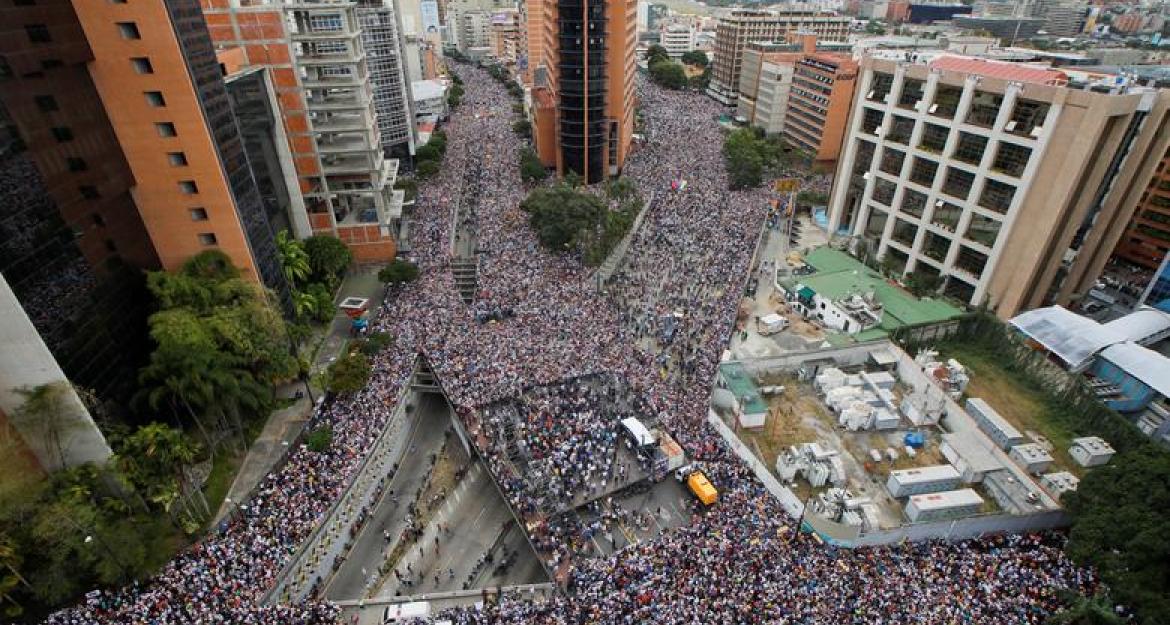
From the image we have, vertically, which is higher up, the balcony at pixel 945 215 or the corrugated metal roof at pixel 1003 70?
the corrugated metal roof at pixel 1003 70

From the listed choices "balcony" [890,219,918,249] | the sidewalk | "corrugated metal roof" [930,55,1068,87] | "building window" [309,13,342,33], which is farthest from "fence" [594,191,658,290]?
"building window" [309,13,342,33]

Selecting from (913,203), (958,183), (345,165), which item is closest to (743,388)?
(958,183)

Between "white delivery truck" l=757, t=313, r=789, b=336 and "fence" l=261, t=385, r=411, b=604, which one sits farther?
"white delivery truck" l=757, t=313, r=789, b=336

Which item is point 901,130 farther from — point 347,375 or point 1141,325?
point 347,375

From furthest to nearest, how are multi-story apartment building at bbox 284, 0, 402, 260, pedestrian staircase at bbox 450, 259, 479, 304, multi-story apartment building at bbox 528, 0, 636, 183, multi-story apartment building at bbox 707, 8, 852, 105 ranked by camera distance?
multi-story apartment building at bbox 707, 8, 852, 105, multi-story apartment building at bbox 528, 0, 636, 183, pedestrian staircase at bbox 450, 259, 479, 304, multi-story apartment building at bbox 284, 0, 402, 260

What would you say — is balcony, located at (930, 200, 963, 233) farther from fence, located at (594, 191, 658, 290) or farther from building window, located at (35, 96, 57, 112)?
building window, located at (35, 96, 57, 112)

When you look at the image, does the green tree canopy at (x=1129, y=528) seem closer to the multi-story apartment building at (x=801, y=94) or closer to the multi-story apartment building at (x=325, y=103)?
the multi-story apartment building at (x=325, y=103)

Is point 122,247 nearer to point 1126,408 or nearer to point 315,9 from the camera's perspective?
point 315,9

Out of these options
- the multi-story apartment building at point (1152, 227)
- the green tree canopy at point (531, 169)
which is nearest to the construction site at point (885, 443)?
the multi-story apartment building at point (1152, 227)
